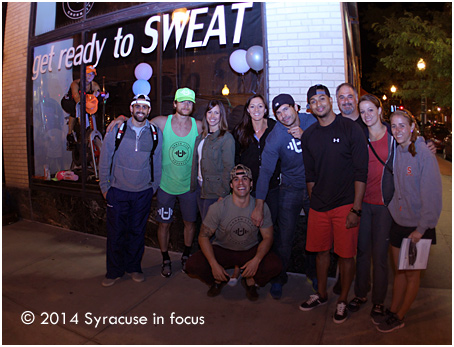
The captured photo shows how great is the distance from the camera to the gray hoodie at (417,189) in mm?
2848

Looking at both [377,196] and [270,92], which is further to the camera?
[270,92]

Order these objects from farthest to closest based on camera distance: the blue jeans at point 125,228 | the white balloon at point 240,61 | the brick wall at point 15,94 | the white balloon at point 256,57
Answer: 1. the brick wall at point 15,94
2. the white balloon at point 240,61
3. the white balloon at point 256,57
4. the blue jeans at point 125,228

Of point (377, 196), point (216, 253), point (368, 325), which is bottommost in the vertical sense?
point (368, 325)

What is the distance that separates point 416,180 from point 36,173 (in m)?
6.79

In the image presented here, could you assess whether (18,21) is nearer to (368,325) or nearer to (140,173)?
(140,173)

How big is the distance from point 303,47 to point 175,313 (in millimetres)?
3495

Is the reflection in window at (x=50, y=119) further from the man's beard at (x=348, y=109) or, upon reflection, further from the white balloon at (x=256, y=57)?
the man's beard at (x=348, y=109)

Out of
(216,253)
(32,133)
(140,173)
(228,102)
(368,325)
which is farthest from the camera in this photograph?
(32,133)

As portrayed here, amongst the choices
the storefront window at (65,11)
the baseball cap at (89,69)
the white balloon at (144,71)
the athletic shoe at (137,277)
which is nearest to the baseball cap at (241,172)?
the athletic shoe at (137,277)

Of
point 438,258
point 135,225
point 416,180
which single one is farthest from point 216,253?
point 438,258

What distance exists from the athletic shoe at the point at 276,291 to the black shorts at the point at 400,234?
126 cm

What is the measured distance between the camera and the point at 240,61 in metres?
5.01

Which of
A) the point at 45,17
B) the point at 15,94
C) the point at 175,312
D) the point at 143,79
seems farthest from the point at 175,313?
the point at 45,17

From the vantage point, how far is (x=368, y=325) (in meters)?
3.18
